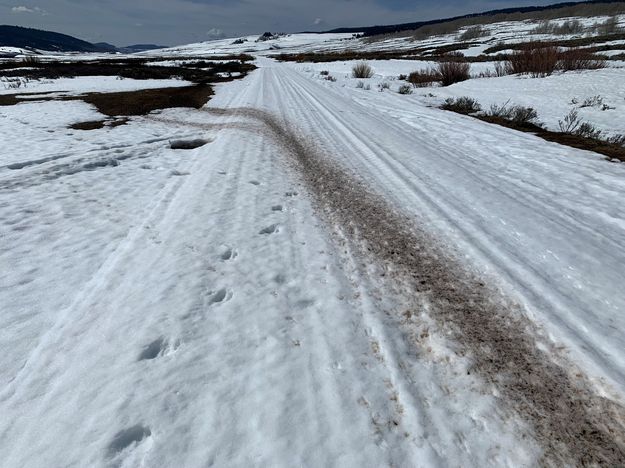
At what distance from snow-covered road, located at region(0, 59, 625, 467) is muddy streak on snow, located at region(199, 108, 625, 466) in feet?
0.43

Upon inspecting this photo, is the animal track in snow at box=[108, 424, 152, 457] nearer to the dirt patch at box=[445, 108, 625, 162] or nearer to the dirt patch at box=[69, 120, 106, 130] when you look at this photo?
the dirt patch at box=[445, 108, 625, 162]

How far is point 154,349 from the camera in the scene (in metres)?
2.83

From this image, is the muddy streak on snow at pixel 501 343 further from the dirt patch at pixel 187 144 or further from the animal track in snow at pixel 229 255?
the dirt patch at pixel 187 144

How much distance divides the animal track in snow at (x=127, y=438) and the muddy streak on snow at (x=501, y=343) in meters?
2.36

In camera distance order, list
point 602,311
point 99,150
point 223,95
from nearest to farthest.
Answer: point 602,311 < point 99,150 < point 223,95

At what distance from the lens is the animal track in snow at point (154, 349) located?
2.75 meters

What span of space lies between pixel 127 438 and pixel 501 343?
283 cm

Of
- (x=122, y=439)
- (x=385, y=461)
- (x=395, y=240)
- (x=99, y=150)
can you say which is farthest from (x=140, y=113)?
(x=385, y=461)

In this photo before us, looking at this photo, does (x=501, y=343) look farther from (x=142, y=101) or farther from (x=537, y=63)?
(x=537, y=63)

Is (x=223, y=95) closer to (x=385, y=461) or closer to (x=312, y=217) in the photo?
(x=312, y=217)

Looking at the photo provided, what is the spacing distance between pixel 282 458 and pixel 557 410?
1.84m

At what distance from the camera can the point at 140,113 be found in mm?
13500

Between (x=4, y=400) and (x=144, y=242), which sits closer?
(x=4, y=400)

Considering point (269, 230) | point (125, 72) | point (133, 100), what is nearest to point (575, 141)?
point (269, 230)
